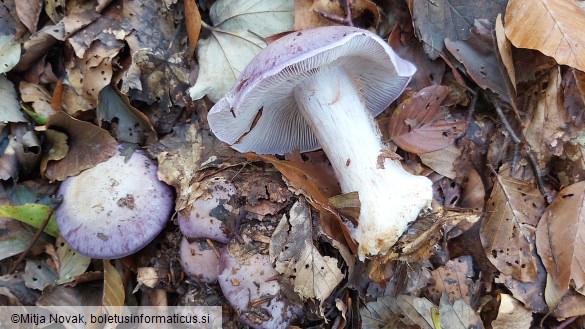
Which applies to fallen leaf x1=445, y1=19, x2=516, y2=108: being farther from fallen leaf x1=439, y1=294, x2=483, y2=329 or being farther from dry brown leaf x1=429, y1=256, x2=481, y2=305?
fallen leaf x1=439, y1=294, x2=483, y2=329

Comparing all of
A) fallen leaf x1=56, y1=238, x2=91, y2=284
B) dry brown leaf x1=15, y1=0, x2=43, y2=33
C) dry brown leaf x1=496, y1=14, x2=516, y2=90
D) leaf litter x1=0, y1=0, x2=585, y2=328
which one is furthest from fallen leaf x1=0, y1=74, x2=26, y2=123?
dry brown leaf x1=496, y1=14, x2=516, y2=90

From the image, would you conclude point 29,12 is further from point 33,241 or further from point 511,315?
point 511,315

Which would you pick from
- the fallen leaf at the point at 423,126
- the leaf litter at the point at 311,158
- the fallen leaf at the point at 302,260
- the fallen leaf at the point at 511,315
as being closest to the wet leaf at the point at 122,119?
the leaf litter at the point at 311,158

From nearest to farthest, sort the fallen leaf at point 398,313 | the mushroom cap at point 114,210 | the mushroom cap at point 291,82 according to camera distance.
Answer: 1. the mushroom cap at point 291,82
2. the fallen leaf at point 398,313
3. the mushroom cap at point 114,210

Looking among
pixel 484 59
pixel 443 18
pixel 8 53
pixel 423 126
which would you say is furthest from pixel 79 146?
pixel 484 59

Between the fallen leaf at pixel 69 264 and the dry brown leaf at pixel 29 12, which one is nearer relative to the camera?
the fallen leaf at pixel 69 264

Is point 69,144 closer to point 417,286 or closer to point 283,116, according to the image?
point 283,116

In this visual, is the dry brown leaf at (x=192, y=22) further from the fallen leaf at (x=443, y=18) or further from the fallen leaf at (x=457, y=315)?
the fallen leaf at (x=457, y=315)
